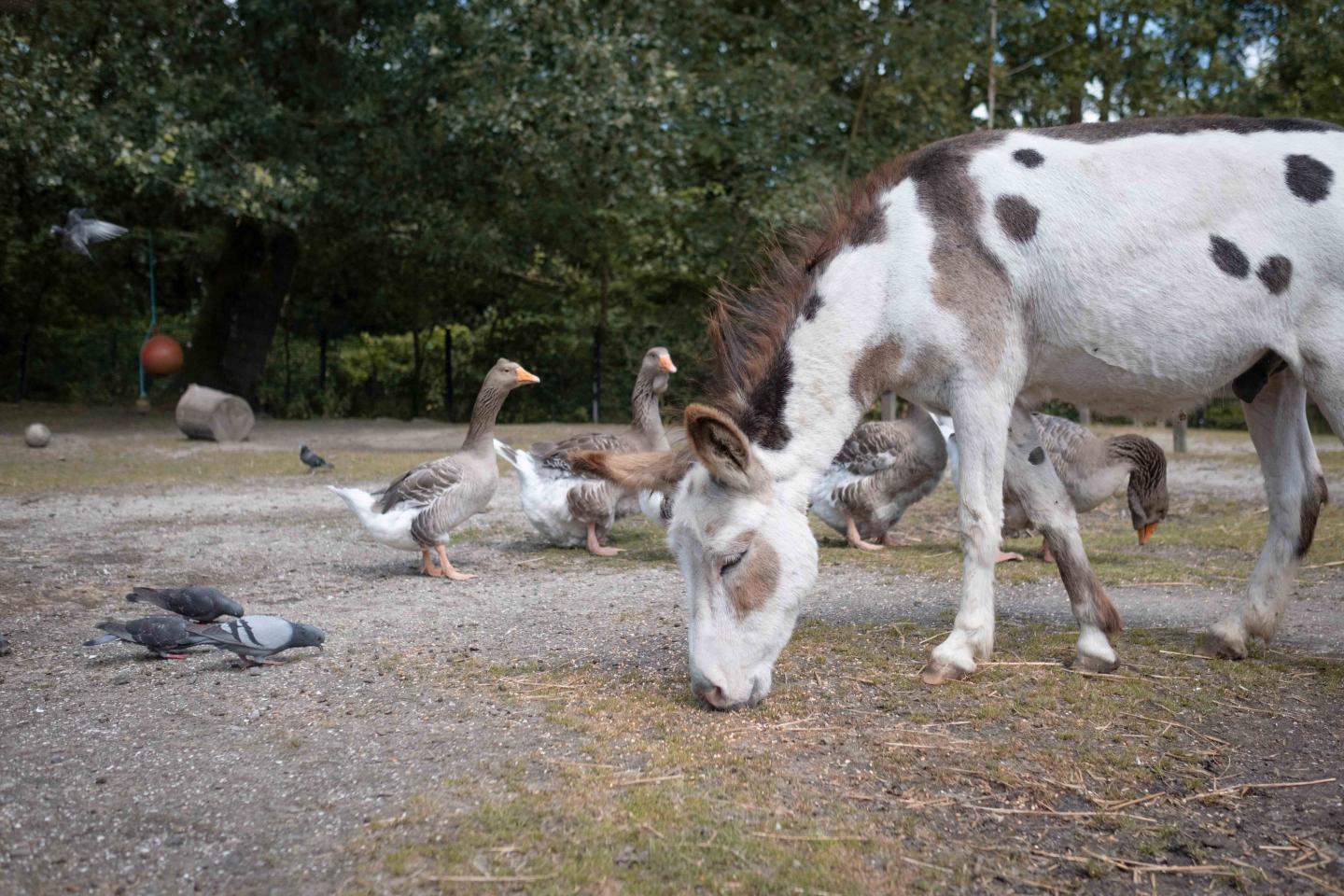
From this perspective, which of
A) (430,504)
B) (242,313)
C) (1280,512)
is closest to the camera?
(1280,512)

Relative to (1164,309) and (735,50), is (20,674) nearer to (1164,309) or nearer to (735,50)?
(1164,309)

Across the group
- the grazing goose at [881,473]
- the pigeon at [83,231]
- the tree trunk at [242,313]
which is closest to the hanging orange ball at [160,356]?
the tree trunk at [242,313]

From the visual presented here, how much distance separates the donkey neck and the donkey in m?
3.54

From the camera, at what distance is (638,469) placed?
448cm

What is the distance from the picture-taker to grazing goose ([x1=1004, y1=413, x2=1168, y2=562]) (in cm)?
785

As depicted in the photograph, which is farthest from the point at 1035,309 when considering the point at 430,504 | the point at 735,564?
the point at 430,504

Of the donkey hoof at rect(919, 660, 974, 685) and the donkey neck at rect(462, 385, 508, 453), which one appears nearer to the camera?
the donkey hoof at rect(919, 660, 974, 685)

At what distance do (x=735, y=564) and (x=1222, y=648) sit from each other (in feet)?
7.74

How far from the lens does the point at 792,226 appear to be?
5.16 m

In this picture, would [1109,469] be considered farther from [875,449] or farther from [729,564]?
[729,564]

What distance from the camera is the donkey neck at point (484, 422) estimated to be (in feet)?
26.5

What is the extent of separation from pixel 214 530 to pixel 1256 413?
7.65 meters

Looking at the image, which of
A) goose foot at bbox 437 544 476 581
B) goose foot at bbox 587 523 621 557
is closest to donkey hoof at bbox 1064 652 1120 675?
goose foot at bbox 437 544 476 581

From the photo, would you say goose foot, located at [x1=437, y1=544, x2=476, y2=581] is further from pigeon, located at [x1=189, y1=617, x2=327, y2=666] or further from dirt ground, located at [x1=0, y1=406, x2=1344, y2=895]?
pigeon, located at [x1=189, y1=617, x2=327, y2=666]
